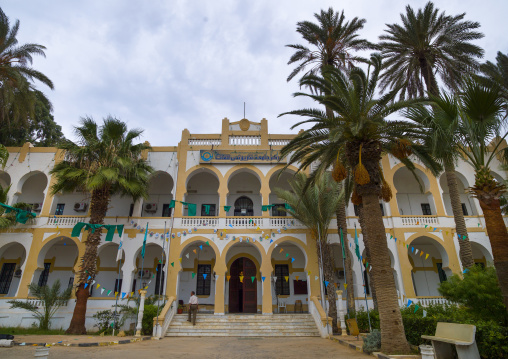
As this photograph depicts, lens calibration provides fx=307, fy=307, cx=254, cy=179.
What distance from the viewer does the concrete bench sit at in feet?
20.3

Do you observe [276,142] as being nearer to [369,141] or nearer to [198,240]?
[198,240]

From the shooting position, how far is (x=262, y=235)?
17.8m

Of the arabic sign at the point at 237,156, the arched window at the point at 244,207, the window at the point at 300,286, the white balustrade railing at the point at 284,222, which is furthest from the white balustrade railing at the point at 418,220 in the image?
the arched window at the point at 244,207

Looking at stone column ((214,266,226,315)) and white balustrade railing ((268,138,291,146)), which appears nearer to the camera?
stone column ((214,266,226,315))

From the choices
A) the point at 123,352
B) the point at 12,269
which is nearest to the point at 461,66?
the point at 123,352

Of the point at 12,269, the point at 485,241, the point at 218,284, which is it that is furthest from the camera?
the point at 12,269

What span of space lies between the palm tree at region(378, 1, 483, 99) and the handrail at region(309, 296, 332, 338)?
39.8 ft

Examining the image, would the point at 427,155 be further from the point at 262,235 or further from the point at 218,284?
the point at 218,284

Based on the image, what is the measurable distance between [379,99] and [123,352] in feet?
37.0

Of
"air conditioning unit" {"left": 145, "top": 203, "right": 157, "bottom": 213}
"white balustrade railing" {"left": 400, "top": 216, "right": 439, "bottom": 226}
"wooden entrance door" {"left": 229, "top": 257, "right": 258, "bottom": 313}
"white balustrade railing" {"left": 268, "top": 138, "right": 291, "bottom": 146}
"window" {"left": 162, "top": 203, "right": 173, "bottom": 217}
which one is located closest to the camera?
"white balustrade railing" {"left": 400, "top": 216, "right": 439, "bottom": 226}

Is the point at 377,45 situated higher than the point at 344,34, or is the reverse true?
the point at 344,34

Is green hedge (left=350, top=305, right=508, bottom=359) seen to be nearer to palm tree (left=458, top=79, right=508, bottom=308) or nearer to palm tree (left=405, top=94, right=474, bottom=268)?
palm tree (left=458, top=79, right=508, bottom=308)

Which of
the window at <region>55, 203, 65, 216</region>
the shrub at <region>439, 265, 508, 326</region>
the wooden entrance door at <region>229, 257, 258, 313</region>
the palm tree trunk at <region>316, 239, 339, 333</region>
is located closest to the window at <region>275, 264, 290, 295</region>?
the wooden entrance door at <region>229, 257, 258, 313</region>

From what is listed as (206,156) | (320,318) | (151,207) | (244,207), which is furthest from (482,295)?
(151,207)
